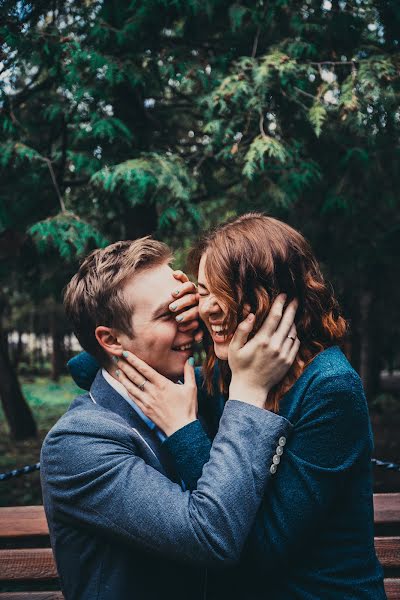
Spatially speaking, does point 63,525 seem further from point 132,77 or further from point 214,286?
point 132,77

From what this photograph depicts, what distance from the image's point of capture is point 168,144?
6.20 meters

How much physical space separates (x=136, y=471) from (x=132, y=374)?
0.42 metres

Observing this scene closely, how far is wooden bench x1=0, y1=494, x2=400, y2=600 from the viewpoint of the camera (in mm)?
2695

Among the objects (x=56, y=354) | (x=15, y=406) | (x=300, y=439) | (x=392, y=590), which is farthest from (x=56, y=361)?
(x=300, y=439)

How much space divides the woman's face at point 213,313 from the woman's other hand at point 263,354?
136 millimetres

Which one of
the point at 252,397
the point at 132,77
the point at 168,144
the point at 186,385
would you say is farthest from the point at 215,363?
the point at 168,144

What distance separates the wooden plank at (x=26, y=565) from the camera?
2707 mm

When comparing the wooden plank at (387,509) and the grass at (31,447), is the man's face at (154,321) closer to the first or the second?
the wooden plank at (387,509)

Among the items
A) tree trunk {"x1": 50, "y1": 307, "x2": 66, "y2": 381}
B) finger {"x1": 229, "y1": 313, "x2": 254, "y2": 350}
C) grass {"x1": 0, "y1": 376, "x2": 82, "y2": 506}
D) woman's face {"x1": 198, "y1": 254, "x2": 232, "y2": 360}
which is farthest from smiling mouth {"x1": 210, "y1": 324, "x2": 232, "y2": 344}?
→ tree trunk {"x1": 50, "y1": 307, "x2": 66, "y2": 381}

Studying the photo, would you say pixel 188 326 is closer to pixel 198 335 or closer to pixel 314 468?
pixel 198 335

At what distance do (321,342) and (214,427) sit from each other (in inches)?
28.2

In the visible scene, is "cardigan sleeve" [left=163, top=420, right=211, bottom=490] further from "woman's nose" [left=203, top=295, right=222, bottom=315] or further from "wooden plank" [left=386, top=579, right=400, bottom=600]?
"wooden plank" [left=386, top=579, right=400, bottom=600]

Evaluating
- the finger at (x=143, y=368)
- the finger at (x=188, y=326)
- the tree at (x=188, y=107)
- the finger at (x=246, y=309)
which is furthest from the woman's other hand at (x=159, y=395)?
the tree at (x=188, y=107)

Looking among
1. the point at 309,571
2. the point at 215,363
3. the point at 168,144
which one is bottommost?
the point at 309,571
